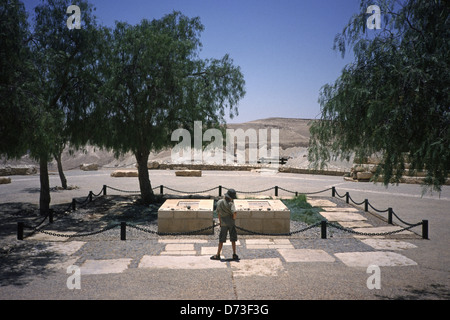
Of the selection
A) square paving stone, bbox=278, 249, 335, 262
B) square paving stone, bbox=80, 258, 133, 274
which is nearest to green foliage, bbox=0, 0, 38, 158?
square paving stone, bbox=80, 258, 133, 274

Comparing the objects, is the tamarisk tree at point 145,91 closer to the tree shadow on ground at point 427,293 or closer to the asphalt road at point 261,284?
the asphalt road at point 261,284

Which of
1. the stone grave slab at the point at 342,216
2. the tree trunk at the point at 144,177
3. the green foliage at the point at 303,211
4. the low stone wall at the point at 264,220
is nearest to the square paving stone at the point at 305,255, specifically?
the low stone wall at the point at 264,220

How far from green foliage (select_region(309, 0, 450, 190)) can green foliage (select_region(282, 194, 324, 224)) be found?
225 inches

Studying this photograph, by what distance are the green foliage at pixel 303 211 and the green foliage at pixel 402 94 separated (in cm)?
571

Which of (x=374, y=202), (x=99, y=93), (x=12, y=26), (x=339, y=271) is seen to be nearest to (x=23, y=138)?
(x=12, y=26)

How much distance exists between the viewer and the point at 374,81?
568 centimetres

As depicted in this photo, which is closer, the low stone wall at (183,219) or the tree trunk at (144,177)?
the low stone wall at (183,219)

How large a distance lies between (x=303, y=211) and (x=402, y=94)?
822 cm

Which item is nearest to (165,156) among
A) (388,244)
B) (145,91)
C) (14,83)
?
(145,91)

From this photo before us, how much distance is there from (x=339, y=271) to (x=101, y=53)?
10.6m

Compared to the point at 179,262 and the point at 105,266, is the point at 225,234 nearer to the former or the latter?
the point at 179,262

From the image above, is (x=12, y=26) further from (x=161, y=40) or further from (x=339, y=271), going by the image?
(x=339, y=271)

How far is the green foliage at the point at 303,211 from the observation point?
11.6m

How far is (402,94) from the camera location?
5.16m
